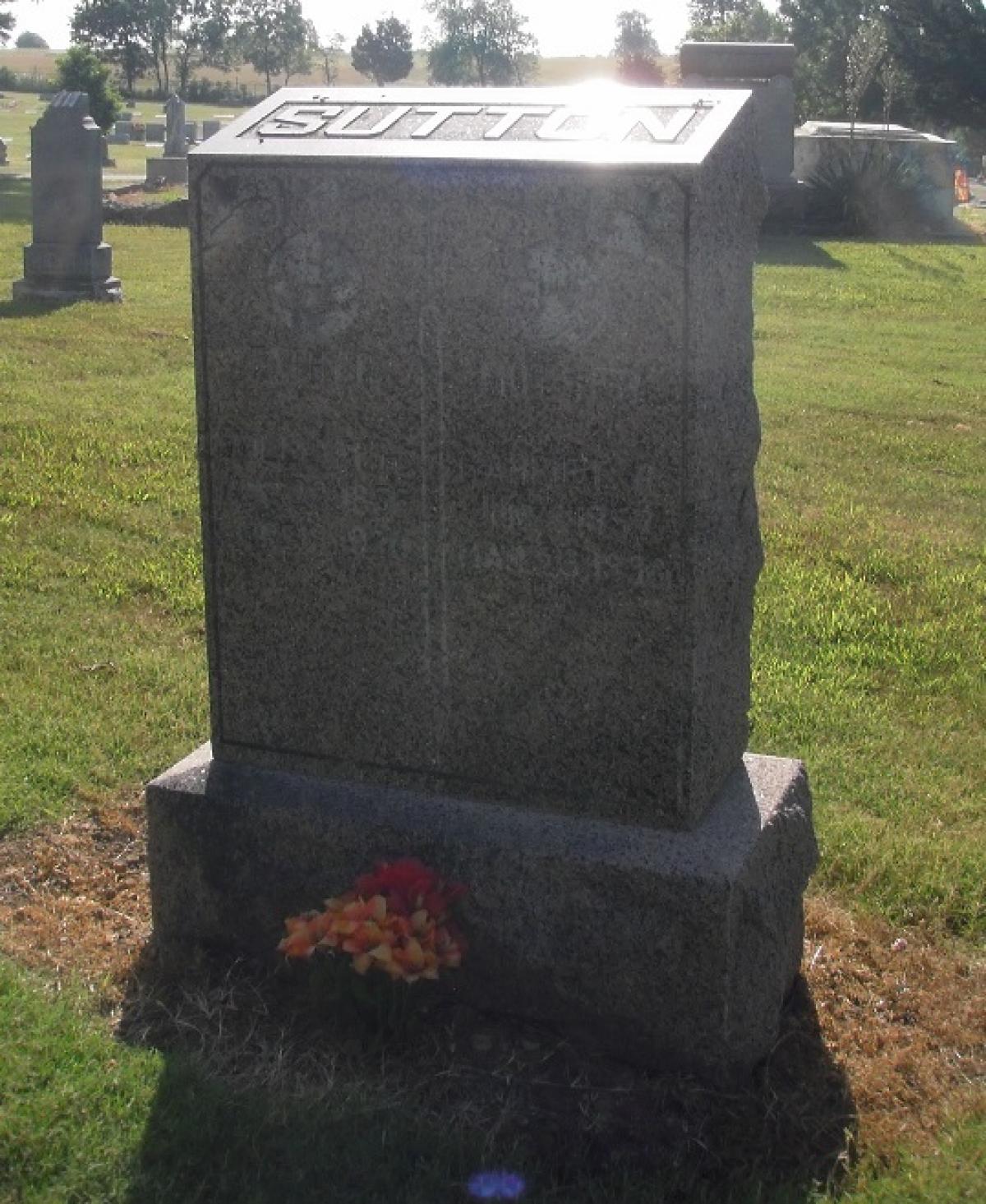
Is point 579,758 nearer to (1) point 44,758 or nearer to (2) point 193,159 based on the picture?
(2) point 193,159

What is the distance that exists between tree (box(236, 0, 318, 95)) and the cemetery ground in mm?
79069

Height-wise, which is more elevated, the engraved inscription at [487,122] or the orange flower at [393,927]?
the engraved inscription at [487,122]

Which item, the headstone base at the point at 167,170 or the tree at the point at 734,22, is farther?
the tree at the point at 734,22

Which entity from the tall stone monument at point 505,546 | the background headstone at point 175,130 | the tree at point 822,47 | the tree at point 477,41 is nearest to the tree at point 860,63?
the tree at point 822,47

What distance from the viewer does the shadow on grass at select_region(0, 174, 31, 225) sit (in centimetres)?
2078

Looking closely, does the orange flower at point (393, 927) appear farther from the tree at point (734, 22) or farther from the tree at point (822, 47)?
the tree at point (734, 22)

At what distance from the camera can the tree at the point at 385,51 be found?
81125 millimetres

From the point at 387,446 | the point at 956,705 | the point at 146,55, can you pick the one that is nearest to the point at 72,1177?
the point at 387,446

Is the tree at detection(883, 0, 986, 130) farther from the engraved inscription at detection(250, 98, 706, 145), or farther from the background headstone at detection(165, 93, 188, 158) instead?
the engraved inscription at detection(250, 98, 706, 145)

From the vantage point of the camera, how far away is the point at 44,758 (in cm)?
450

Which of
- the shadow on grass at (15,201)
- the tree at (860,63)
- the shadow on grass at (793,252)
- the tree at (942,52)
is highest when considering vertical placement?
the tree at (942,52)

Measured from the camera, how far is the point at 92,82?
33.9 m

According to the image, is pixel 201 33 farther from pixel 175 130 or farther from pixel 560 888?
pixel 560 888

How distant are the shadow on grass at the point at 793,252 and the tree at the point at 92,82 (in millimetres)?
19390
